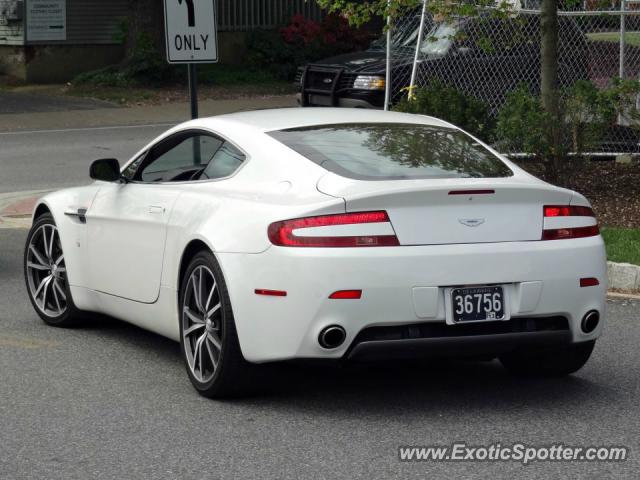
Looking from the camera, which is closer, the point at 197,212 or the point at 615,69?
the point at 197,212

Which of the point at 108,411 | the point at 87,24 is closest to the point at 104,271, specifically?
the point at 108,411

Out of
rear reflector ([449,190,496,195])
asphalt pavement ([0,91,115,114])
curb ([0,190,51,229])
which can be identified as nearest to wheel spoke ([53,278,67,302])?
rear reflector ([449,190,496,195])

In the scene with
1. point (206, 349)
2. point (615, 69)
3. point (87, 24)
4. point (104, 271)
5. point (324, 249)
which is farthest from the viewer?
point (87, 24)

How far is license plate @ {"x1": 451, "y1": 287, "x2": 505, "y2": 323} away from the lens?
625 centimetres

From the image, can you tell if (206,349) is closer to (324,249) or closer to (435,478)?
(324,249)

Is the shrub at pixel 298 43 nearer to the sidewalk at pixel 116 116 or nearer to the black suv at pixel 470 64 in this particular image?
the sidewalk at pixel 116 116

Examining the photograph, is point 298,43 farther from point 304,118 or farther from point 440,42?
point 304,118

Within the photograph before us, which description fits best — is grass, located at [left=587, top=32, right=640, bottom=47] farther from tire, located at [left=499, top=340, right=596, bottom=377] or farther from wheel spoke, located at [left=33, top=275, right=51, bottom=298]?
tire, located at [left=499, top=340, right=596, bottom=377]

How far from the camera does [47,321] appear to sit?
28.7 feet

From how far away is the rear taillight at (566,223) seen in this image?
6.53 meters

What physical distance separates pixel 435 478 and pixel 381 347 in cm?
96

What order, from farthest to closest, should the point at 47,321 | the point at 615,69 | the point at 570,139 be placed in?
the point at 615,69 < the point at 570,139 < the point at 47,321

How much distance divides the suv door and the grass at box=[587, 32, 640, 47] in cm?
1021

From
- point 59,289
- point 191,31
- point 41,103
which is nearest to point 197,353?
point 59,289
